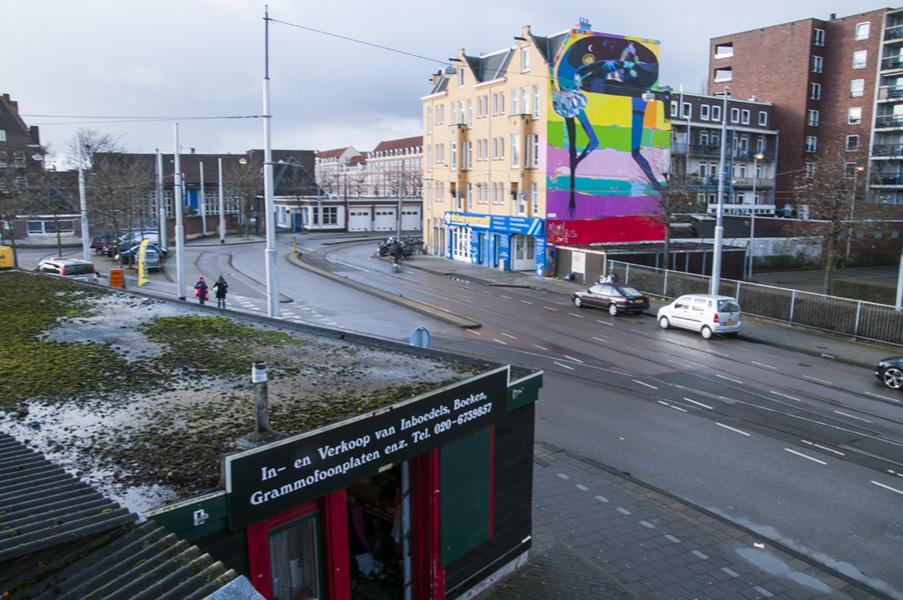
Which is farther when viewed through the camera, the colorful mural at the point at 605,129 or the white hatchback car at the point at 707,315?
the colorful mural at the point at 605,129

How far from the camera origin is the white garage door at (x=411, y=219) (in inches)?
3342

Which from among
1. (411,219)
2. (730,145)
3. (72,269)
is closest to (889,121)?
(730,145)

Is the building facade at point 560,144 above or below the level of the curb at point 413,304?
above

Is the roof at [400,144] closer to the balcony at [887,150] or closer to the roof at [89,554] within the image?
the balcony at [887,150]

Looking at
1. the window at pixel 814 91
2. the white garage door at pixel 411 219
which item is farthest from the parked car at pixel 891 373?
the white garage door at pixel 411 219

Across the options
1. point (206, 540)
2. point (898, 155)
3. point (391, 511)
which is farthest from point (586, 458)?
point (898, 155)

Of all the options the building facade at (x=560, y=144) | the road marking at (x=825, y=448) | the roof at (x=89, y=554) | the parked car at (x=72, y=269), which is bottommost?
the road marking at (x=825, y=448)

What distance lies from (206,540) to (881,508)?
426 inches

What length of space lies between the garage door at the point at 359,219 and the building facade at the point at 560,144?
108 ft

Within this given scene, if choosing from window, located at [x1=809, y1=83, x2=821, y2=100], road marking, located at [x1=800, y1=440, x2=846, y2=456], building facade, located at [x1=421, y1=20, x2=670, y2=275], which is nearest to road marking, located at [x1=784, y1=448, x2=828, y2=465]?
road marking, located at [x1=800, y1=440, x2=846, y2=456]

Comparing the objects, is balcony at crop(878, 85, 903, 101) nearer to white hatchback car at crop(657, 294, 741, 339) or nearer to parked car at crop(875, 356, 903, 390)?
white hatchback car at crop(657, 294, 741, 339)

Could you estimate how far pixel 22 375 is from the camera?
30.0 feet

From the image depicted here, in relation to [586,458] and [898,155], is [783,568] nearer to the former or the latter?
[586,458]

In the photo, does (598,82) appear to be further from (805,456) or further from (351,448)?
(351,448)
